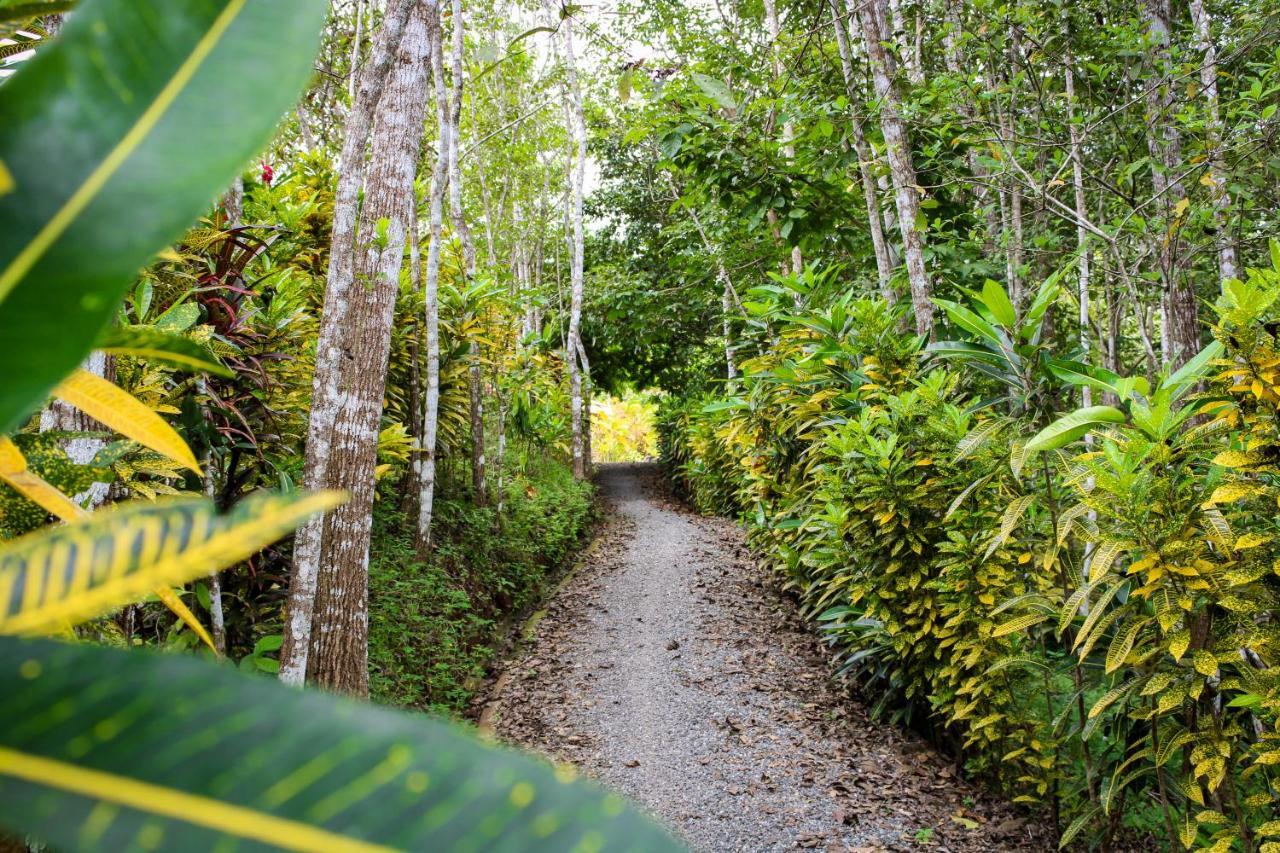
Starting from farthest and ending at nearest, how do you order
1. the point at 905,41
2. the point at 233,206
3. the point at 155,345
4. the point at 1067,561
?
the point at 905,41, the point at 233,206, the point at 1067,561, the point at 155,345

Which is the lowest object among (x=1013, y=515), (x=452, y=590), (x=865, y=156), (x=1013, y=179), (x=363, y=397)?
(x=452, y=590)

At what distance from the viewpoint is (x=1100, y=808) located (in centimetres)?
256

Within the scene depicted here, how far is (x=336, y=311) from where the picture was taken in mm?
2955

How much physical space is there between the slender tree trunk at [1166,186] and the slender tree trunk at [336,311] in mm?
3886

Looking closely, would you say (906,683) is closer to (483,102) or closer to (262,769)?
(262,769)

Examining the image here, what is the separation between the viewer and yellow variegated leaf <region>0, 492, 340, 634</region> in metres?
0.27

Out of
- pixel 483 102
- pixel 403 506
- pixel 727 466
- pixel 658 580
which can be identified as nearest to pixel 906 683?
pixel 658 580

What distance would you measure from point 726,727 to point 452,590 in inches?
81.4

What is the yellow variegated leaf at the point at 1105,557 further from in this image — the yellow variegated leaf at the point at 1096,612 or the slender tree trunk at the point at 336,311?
the slender tree trunk at the point at 336,311

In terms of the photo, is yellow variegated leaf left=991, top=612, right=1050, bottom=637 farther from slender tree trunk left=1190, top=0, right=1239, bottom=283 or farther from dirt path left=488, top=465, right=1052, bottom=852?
slender tree trunk left=1190, top=0, right=1239, bottom=283

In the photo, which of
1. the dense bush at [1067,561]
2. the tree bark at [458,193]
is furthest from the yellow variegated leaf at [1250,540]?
the tree bark at [458,193]

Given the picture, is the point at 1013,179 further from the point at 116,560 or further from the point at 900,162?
the point at 116,560

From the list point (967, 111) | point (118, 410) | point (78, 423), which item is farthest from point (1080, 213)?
point (118, 410)

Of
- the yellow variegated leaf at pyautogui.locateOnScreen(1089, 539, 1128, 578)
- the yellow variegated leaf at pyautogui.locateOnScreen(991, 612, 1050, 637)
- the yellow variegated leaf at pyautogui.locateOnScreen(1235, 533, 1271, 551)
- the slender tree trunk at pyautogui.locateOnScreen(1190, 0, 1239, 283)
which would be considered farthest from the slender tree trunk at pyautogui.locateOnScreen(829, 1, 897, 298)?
the yellow variegated leaf at pyautogui.locateOnScreen(1235, 533, 1271, 551)
